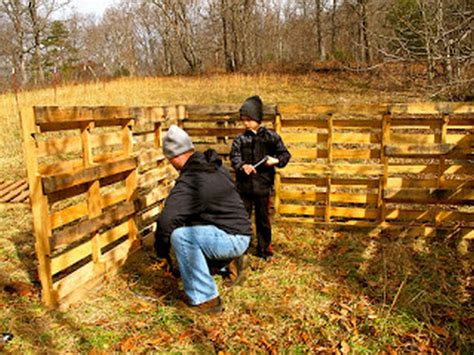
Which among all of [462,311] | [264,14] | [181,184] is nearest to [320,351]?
[462,311]

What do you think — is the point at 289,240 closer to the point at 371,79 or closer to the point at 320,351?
the point at 320,351

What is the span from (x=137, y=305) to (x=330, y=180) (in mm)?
3089

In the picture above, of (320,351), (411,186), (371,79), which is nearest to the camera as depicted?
(320,351)

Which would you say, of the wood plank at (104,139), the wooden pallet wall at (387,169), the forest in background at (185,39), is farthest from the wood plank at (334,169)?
the forest in background at (185,39)

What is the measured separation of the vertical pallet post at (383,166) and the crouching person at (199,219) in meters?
2.56

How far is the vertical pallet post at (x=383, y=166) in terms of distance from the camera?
4.90m

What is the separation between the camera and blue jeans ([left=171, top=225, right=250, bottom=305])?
10.4 feet

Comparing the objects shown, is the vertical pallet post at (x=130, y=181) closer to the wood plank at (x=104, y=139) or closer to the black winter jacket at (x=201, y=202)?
the wood plank at (x=104, y=139)

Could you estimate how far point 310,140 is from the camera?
5.32 m

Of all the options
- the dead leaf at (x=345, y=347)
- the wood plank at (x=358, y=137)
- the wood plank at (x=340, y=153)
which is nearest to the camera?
the dead leaf at (x=345, y=347)

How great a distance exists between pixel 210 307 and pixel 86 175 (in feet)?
5.46

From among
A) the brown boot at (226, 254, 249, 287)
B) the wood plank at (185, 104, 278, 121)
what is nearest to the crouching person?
the brown boot at (226, 254, 249, 287)

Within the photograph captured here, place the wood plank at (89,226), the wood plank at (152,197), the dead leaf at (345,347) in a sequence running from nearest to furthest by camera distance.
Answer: the dead leaf at (345,347) < the wood plank at (89,226) < the wood plank at (152,197)

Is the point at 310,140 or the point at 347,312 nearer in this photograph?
the point at 347,312
